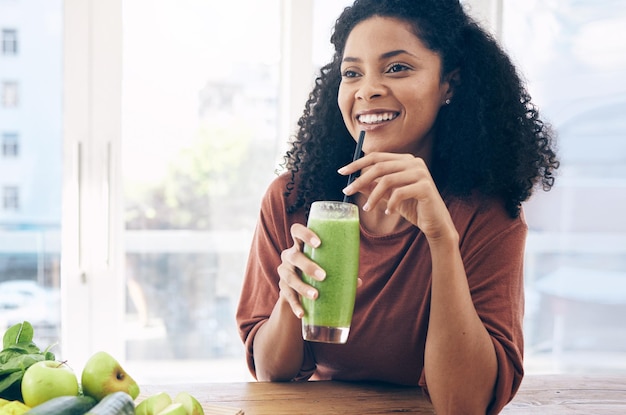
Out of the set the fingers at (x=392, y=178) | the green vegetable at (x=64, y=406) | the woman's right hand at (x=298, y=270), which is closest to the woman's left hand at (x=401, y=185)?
the fingers at (x=392, y=178)

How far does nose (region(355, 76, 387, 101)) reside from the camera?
5.05 ft

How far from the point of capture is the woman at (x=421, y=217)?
55.7 inches

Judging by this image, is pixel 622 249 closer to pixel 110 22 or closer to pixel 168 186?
pixel 168 186

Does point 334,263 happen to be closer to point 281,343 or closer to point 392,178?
point 392,178

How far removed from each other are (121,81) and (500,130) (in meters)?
1.89

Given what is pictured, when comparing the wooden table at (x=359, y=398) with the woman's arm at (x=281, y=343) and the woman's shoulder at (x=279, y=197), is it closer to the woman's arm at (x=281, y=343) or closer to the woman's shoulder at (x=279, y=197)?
the woman's arm at (x=281, y=343)

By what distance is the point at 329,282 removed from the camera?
1309 mm

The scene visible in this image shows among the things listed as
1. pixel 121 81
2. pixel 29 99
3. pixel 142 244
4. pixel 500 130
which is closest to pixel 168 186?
pixel 142 244

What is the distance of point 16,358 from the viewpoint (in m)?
1.18

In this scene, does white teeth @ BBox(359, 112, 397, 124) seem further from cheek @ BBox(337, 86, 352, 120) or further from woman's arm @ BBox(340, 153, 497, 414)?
Answer: woman's arm @ BBox(340, 153, 497, 414)

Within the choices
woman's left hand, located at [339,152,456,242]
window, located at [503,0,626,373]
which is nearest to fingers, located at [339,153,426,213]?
woman's left hand, located at [339,152,456,242]

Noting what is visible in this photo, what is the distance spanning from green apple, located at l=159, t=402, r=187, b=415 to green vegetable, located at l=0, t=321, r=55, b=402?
27 centimetres

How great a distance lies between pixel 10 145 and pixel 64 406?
7.67ft

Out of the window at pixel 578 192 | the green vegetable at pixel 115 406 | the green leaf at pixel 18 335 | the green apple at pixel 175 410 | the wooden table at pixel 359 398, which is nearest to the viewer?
the green vegetable at pixel 115 406
